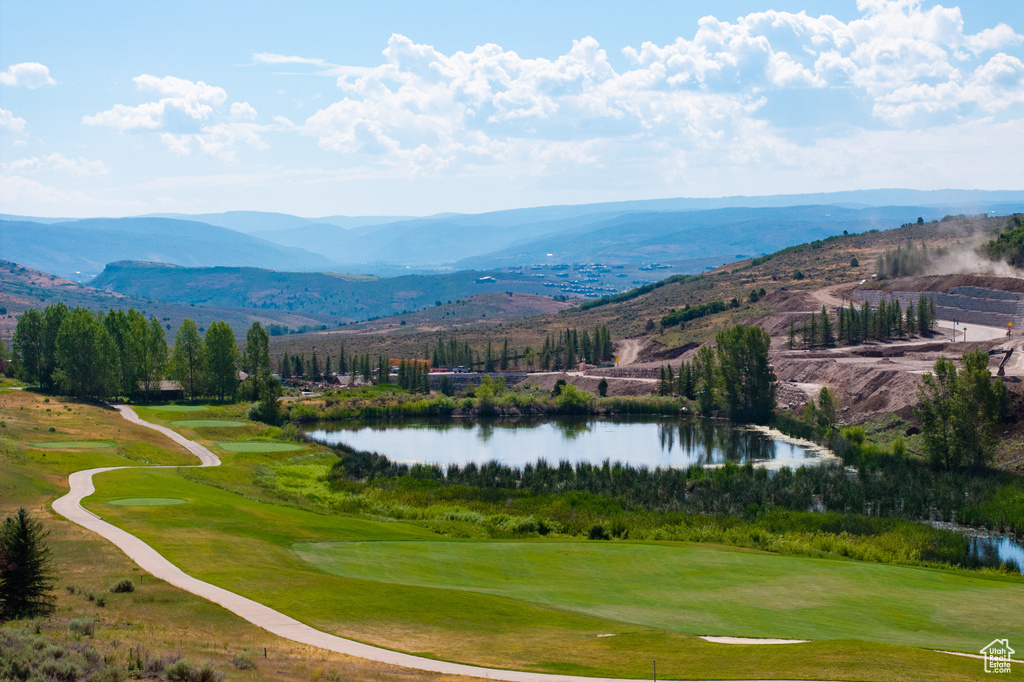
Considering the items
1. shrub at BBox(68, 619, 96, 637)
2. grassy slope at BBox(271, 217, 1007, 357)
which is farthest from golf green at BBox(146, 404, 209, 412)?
shrub at BBox(68, 619, 96, 637)

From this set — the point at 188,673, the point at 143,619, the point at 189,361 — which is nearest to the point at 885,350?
the point at 189,361

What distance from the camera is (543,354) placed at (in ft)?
423

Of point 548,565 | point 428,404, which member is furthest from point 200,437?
point 548,565

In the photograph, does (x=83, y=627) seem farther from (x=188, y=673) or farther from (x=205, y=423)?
(x=205, y=423)

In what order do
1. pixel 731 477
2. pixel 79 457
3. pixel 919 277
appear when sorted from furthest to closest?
pixel 919 277
pixel 731 477
pixel 79 457

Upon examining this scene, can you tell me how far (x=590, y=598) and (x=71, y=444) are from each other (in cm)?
4253

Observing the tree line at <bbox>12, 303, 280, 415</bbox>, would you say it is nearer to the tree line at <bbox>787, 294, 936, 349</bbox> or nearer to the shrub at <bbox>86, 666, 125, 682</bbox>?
the tree line at <bbox>787, 294, 936, 349</bbox>

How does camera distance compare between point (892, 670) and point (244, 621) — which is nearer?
point (892, 670)

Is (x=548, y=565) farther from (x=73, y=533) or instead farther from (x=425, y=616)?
(x=73, y=533)

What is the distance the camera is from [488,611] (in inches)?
997

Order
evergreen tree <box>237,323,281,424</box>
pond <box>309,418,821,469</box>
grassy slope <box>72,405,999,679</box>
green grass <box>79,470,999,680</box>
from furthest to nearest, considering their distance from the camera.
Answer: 1. evergreen tree <box>237,323,281,424</box>
2. pond <box>309,418,821,469</box>
3. green grass <box>79,470,999,680</box>
4. grassy slope <box>72,405,999,679</box>

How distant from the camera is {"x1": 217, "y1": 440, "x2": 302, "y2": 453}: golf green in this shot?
65.8m

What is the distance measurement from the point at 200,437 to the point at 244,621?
51.2 metres

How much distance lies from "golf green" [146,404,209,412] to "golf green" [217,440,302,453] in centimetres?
1823
